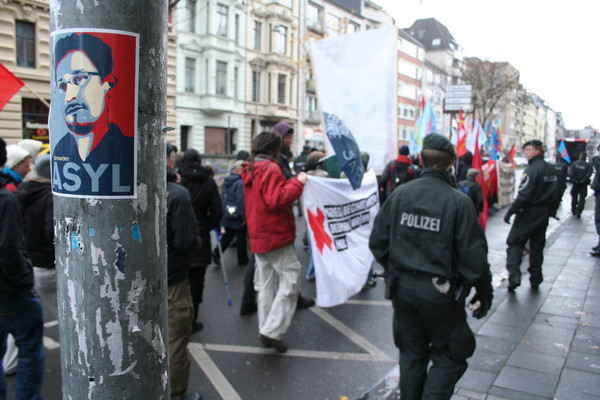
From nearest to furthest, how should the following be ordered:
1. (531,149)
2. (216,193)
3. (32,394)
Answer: (32,394) < (216,193) < (531,149)

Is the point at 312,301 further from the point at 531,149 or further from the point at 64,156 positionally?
the point at 64,156

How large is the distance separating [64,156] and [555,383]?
386cm

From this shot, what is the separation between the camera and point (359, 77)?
18.9ft

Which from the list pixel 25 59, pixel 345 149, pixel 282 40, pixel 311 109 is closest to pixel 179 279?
pixel 345 149

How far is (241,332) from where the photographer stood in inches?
190

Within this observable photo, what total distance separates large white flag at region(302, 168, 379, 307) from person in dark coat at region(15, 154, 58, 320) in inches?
89.1

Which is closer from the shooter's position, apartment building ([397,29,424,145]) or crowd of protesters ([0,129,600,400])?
crowd of protesters ([0,129,600,400])

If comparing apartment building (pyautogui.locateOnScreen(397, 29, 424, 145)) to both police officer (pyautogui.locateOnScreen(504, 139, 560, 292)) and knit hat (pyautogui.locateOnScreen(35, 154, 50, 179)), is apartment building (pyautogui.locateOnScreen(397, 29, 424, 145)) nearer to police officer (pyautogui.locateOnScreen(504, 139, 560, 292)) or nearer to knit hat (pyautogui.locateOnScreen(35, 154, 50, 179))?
police officer (pyautogui.locateOnScreen(504, 139, 560, 292))

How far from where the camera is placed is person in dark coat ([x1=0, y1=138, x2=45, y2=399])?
276 centimetres

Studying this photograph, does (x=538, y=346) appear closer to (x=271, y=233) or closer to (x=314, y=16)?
(x=271, y=233)

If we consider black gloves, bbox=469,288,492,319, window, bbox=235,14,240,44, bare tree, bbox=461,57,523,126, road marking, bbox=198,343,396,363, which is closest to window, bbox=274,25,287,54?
window, bbox=235,14,240,44

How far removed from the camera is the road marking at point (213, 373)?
3641 millimetres

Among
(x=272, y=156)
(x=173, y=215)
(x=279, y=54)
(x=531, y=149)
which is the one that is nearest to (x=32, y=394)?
(x=173, y=215)

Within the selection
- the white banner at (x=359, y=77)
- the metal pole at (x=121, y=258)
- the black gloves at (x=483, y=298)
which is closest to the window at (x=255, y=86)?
the white banner at (x=359, y=77)
